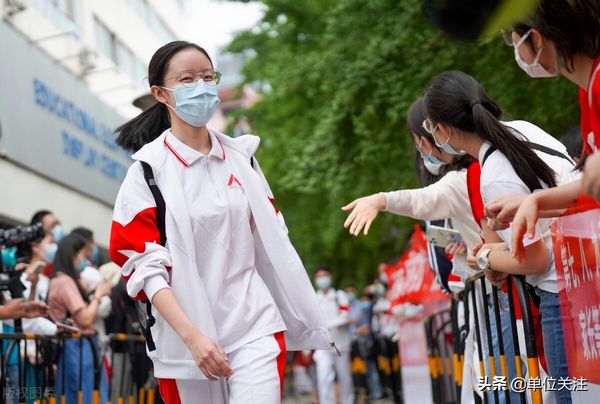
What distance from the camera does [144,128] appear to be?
17.6ft

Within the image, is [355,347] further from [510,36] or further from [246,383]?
[510,36]

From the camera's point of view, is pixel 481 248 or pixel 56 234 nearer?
pixel 481 248

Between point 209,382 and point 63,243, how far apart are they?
17.9 feet

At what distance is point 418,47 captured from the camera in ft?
48.6

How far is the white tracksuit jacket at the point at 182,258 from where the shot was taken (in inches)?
176

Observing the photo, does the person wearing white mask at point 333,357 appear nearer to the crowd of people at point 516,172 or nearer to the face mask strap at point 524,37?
the crowd of people at point 516,172

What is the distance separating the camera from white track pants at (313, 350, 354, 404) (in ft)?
55.6

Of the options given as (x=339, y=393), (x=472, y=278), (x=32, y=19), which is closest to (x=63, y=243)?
(x=472, y=278)

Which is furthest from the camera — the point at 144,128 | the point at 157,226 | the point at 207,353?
the point at 144,128

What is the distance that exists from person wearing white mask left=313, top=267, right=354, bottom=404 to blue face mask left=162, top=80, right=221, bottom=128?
1187 cm

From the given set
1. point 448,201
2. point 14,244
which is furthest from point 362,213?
point 14,244

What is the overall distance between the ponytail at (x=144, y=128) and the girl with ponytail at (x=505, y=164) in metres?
1.33

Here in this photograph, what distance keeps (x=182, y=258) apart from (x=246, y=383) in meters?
0.58

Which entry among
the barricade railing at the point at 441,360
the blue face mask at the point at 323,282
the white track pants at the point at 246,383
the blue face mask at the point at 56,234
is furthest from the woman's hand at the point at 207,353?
the blue face mask at the point at 323,282
